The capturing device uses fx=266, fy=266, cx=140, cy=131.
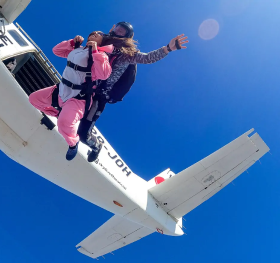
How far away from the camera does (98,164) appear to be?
8.47 m

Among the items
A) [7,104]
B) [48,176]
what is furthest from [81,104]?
[48,176]

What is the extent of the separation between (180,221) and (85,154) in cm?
548

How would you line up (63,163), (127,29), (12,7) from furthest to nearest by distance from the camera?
(63,163) → (12,7) → (127,29)

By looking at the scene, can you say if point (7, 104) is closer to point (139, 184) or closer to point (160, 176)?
point (139, 184)

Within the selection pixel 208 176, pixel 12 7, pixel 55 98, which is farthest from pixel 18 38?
pixel 208 176

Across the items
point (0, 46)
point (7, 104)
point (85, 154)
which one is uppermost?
point (0, 46)

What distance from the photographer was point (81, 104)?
17.3 ft

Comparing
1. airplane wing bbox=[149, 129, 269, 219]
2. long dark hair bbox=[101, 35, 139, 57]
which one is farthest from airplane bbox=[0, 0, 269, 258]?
long dark hair bbox=[101, 35, 139, 57]

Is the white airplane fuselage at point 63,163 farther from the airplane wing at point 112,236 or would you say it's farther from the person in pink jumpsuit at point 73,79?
the person in pink jumpsuit at point 73,79

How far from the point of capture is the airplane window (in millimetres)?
7844

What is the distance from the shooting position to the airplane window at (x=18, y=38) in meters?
7.84

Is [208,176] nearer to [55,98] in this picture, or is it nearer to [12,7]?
[55,98]

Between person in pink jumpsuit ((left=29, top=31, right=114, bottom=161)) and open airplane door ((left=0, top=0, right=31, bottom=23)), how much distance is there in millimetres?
3430

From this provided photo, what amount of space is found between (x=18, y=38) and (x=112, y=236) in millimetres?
8277
